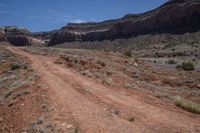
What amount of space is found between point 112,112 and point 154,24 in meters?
79.7

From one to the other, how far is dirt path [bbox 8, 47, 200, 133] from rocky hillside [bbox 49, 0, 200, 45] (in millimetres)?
62403

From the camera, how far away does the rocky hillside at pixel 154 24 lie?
7725cm

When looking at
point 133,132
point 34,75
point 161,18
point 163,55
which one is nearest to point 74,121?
point 133,132

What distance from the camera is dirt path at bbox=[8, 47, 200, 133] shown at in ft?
28.7

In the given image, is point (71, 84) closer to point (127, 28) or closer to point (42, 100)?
point (42, 100)

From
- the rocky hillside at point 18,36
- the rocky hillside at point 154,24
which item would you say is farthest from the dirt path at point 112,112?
the rocky hillside at point 18,36

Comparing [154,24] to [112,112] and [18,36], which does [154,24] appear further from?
[112,112]

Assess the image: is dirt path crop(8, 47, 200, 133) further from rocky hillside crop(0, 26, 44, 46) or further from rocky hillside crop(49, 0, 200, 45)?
rocky hillside crop(0, 26, 44, 46)

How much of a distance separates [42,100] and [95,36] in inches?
3919

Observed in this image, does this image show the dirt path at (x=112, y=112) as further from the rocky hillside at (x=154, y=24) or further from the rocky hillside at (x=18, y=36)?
the rocky hillside at (x=18, y=36)

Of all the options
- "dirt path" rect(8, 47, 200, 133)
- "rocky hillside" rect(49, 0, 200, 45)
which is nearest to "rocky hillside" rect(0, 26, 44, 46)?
"rocky hillside" rect(49, 0, 200, 45)

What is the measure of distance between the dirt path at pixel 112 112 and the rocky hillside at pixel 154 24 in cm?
6240

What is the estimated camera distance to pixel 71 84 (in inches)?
616

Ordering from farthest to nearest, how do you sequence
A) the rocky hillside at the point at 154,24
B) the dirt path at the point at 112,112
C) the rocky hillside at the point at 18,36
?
the rocky hillside at the point at 18,36, the rocky hillside at the point at 154,24, the dirt path at the point at 112,112
